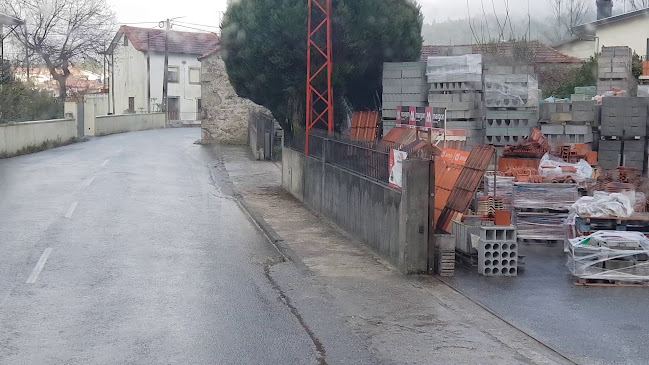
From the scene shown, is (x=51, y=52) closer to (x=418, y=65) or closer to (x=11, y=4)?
(x=11, y=4)

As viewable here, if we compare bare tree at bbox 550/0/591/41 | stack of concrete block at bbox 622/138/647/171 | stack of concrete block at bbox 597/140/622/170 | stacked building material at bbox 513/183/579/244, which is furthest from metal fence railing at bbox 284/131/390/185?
bare tree at bbox 550/0/591/41

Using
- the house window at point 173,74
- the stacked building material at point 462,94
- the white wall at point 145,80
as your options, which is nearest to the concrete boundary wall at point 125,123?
the white wall at point 145,80

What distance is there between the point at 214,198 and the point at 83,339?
41.0ft

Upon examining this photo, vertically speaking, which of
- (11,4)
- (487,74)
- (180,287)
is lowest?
(180,287)

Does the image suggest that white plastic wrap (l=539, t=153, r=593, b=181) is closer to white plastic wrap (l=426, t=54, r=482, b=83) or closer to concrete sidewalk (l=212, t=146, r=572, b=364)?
white plastic wrap (l=426, t=54, r=482, b=83)

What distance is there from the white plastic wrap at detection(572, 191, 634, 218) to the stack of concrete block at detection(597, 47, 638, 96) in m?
10.6

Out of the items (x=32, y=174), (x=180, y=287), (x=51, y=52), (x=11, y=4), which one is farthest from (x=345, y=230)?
(x=51, y=52)

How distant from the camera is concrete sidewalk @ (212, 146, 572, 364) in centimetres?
814

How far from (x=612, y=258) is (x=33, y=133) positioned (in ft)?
93.9

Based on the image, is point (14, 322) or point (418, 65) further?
point (418, 65)

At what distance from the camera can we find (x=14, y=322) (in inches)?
351

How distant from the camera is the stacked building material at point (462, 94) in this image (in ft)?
63.3

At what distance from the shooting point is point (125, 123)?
176 ft

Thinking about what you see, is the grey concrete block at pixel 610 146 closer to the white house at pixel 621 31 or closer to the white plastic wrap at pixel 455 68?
the white plastic wrap at pixel 455 68
